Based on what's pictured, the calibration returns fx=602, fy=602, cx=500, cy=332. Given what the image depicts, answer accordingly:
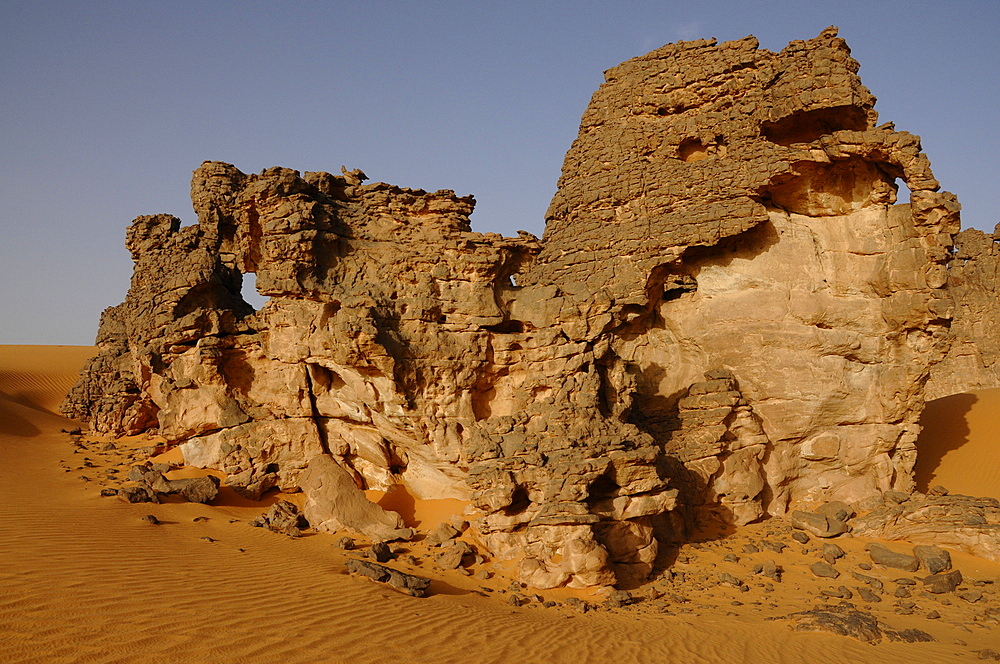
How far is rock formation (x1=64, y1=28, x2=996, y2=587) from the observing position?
525 inches

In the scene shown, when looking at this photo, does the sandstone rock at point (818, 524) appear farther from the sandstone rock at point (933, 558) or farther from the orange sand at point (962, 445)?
the orange sand at point (962, 445)

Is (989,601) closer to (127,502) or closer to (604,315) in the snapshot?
(604,315)

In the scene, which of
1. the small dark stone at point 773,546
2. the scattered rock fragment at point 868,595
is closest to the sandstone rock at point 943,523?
the small dark stone at point 773,546

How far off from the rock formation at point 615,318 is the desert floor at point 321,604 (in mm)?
1437

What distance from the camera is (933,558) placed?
12.4 metres

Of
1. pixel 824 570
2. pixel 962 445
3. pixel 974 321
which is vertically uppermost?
pixel 974 321

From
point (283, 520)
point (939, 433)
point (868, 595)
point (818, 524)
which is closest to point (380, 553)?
point (283, 520)

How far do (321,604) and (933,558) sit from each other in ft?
39.7

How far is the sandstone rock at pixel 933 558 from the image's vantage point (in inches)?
482

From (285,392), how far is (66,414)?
42.3 feet

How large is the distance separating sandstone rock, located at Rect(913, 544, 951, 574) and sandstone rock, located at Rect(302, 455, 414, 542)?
1070 cm

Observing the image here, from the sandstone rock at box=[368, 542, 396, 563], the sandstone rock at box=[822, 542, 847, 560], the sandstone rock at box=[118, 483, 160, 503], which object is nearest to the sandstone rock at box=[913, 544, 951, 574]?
the sandstone rock at box=[822, 542, 847, 560]

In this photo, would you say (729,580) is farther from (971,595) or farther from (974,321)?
(974,321)

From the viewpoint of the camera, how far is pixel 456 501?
1374 cm
